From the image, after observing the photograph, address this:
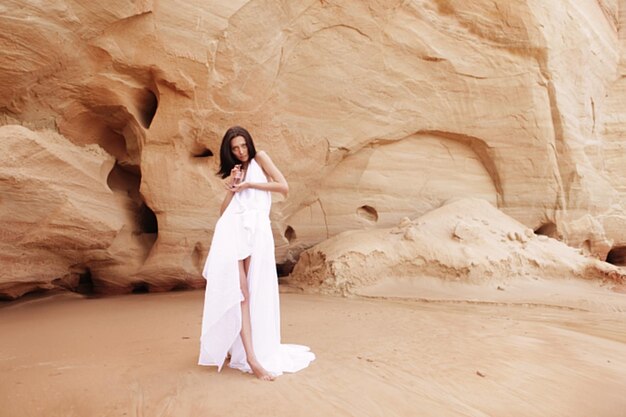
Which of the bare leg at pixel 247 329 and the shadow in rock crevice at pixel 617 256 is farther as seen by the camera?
the shadow in rock crevice at pixel 617 256

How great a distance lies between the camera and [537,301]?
5.18 metres

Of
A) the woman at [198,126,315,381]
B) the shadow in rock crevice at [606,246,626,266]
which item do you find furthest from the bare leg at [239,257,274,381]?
the shadow in rock crevice at [606,246,626,266]

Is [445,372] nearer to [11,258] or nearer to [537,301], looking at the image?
[537,301]

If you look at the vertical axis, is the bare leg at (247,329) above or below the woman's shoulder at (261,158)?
below

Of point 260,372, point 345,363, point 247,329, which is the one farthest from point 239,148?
point 345,363

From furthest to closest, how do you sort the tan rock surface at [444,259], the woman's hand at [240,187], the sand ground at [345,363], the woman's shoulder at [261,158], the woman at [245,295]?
the tan rock surface at [444,259], the woman's shoulder at [261,158], the woman's hand at [240,187], the woman at [245,295], the sand ground at [345,363]

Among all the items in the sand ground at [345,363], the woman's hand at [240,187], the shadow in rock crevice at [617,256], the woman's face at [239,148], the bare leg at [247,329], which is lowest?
the shadow in rock crevice at [617,256]

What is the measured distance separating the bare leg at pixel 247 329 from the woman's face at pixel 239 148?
0.71 m

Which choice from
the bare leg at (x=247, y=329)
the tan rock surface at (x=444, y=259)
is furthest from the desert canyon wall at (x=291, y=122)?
the bare leg at (x=247, y=329)

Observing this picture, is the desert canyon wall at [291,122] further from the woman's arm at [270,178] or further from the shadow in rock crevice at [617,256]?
the woman's arm at [270,178]

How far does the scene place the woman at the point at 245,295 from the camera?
288 centimetres

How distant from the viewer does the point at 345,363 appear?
3.01 m

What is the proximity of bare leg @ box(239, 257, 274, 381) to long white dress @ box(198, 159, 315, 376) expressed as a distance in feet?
0.09

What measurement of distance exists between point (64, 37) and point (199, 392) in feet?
12.8
